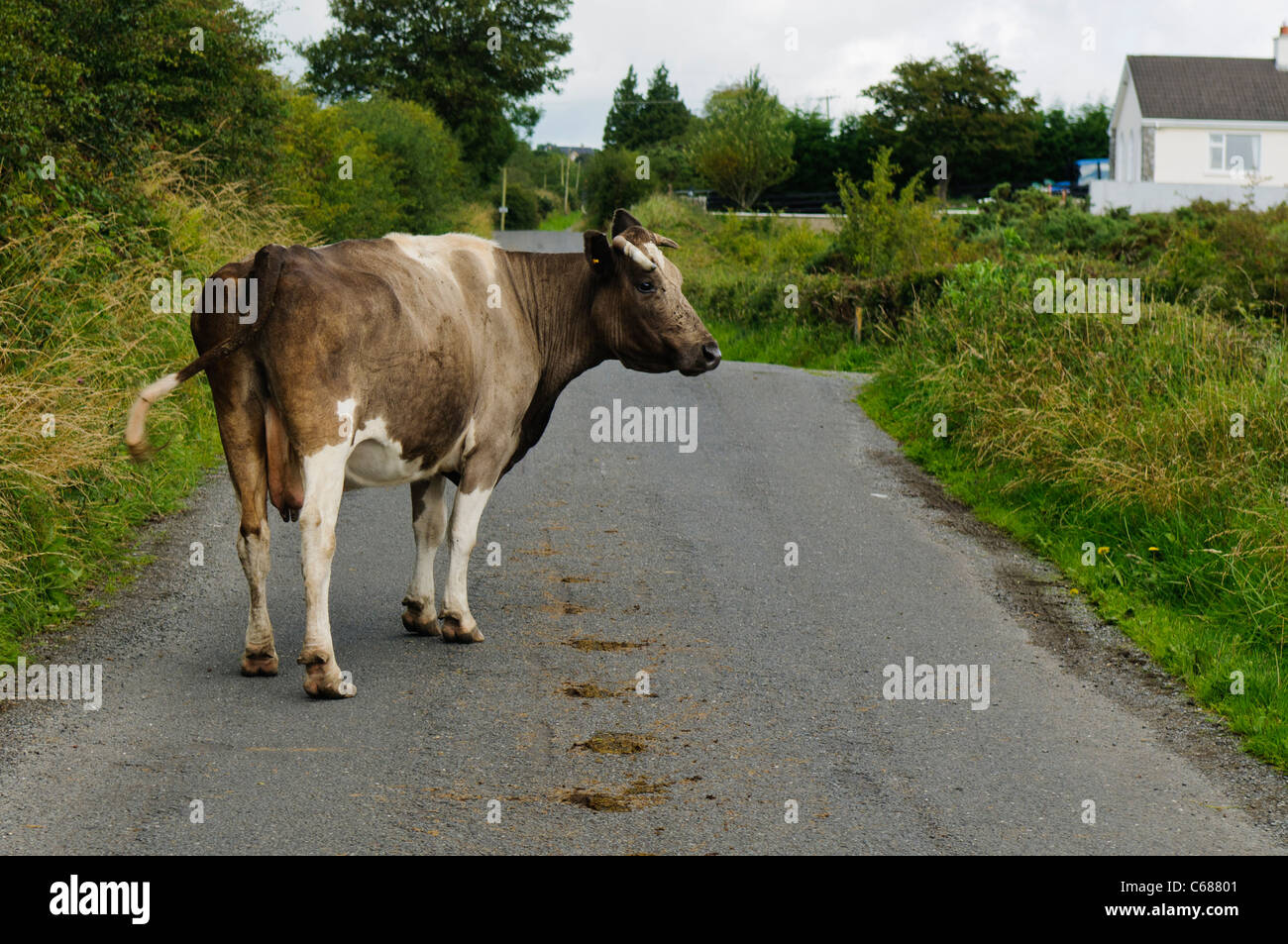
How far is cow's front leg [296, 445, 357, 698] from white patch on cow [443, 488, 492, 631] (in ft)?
3.52

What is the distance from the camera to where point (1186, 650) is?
316 inches

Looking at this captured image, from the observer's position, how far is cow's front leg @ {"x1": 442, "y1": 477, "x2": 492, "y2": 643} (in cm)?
776

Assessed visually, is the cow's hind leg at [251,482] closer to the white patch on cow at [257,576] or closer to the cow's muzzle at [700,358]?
the white patch on cow at [257,576]

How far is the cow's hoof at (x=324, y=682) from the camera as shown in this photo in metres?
6.80

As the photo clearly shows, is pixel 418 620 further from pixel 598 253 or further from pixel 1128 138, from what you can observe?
pixel 1128 138

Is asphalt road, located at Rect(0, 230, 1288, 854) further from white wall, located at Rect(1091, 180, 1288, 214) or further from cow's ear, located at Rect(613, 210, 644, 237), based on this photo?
white wall, located at Rect(1091, 180, 1288, 214)

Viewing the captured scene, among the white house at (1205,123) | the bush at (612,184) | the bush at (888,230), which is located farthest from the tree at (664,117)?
the bush at (888,230)

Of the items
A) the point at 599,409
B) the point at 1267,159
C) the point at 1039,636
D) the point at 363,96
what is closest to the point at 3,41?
the point at 599,409

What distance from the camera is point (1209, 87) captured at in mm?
56531

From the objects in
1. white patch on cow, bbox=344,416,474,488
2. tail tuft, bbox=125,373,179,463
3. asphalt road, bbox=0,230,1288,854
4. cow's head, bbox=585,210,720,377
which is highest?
cow's head, bbox=585,210,720,377

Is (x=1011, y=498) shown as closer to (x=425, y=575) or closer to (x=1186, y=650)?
(x=1186, y=650)

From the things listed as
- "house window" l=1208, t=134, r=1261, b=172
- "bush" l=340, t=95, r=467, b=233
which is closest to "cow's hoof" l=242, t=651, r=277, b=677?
"bush" l=340, t=95, r=467, b=233

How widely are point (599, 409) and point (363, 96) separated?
4130 centimetres
